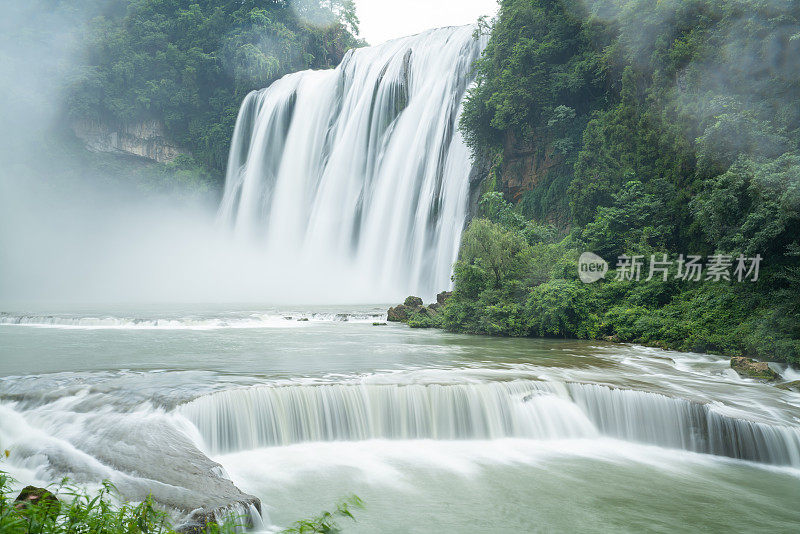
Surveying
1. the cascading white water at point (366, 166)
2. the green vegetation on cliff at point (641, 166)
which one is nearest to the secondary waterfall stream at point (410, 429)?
the green vegetation on cliff at point (641, 166)

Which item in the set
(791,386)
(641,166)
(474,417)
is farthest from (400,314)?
(791,386)

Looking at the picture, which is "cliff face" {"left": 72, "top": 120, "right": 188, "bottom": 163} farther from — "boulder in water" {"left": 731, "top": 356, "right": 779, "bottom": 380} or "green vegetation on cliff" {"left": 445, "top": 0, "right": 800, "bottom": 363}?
"boulder in water" {"left": 731, "top": 356, "right": 779, "bottom": 380}

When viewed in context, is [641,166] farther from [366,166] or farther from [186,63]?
[186,63]

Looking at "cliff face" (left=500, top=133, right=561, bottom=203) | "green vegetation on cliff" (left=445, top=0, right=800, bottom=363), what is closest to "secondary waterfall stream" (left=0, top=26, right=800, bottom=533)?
"green vegetation on cliff" (left=445, top=0, right=800, bottom=363)

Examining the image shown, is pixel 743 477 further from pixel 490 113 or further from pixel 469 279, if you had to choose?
pixel 490 113

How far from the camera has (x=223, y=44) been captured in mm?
45875

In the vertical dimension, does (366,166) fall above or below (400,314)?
above

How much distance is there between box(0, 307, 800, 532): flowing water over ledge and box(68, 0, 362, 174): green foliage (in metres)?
39.0

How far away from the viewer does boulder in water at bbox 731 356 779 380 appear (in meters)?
9.85

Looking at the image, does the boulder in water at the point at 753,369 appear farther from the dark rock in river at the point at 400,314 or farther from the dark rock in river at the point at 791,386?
the dark rock in river at the point at 400,314

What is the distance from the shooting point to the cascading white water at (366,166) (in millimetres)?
27516

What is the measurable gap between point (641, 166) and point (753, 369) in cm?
974

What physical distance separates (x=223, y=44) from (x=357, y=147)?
21.2m

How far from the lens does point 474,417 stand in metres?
7.87
